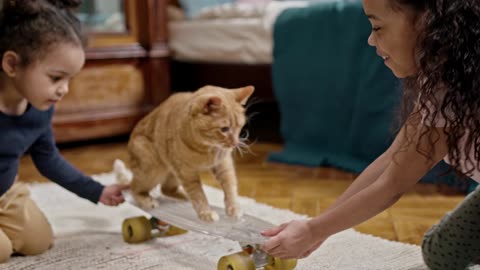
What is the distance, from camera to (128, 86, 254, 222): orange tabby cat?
3.54 ft

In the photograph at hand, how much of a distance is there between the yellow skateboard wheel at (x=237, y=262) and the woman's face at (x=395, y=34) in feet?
1.26

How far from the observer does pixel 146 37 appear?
258cm

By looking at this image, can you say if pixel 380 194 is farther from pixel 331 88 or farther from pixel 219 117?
pixel 331 88

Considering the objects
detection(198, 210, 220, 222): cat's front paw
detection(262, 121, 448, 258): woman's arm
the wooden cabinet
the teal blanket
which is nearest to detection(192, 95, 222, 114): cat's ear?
detection(198, 210, 220, 222): cat's front paw

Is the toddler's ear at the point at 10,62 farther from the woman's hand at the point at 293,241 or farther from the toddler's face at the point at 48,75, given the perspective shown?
the woman's hand at the point at 293,241

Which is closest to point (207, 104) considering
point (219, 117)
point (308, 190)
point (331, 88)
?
point (219, 117)

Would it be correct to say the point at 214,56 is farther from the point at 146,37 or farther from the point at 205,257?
the point at 205,257

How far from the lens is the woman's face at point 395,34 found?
792 millimetres

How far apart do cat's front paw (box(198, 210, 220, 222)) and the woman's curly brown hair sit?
0.45m

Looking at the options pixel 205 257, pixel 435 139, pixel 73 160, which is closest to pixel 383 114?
pixel 205 257

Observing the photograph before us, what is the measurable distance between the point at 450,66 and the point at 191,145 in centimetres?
53

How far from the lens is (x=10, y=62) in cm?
115

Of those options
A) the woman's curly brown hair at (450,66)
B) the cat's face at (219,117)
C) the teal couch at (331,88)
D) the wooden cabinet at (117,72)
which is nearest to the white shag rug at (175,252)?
the cat's face at (219,117)

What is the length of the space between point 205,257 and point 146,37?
1.63 m
